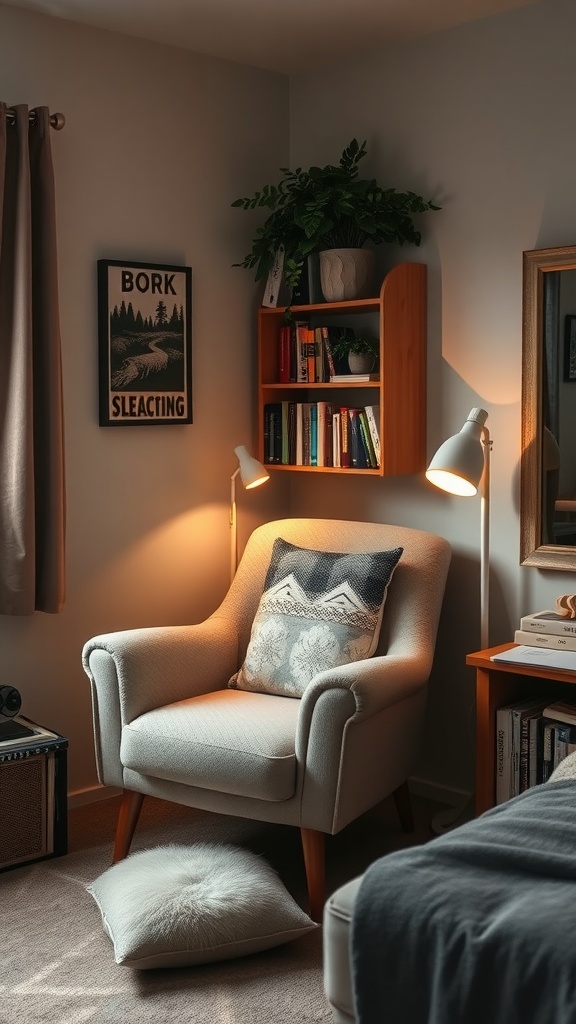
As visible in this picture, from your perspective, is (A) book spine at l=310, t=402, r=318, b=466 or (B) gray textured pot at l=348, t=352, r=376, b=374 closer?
(B) gray textured pot at l=348, t=352, r=376, b=374

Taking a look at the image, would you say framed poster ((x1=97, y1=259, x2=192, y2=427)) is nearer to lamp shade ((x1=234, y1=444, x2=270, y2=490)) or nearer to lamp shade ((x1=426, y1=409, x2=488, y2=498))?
lamp shade ((x1=234, y1=444, x2=270, y2=490))

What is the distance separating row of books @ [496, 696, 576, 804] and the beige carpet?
46cm

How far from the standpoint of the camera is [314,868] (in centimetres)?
278

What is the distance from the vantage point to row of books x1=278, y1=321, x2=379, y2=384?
368cm

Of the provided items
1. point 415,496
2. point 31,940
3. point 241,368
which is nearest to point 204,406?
point 241,368

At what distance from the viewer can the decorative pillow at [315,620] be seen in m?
3.13

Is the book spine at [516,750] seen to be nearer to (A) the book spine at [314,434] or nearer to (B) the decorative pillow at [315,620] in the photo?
(B) the decorative pillow at [315,620]

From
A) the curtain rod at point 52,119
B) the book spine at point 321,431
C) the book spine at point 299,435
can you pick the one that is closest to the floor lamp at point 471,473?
the book spine at point 321,431

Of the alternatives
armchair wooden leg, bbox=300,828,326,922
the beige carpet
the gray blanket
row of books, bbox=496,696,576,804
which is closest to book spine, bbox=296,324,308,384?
row of books, bbox=496,696,576,804

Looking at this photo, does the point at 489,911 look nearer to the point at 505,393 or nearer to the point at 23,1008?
the point at 23,1008

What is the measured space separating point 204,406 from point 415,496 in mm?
815

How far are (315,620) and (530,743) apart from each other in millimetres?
696

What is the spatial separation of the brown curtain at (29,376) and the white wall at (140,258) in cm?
15

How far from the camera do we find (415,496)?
3.71 m
